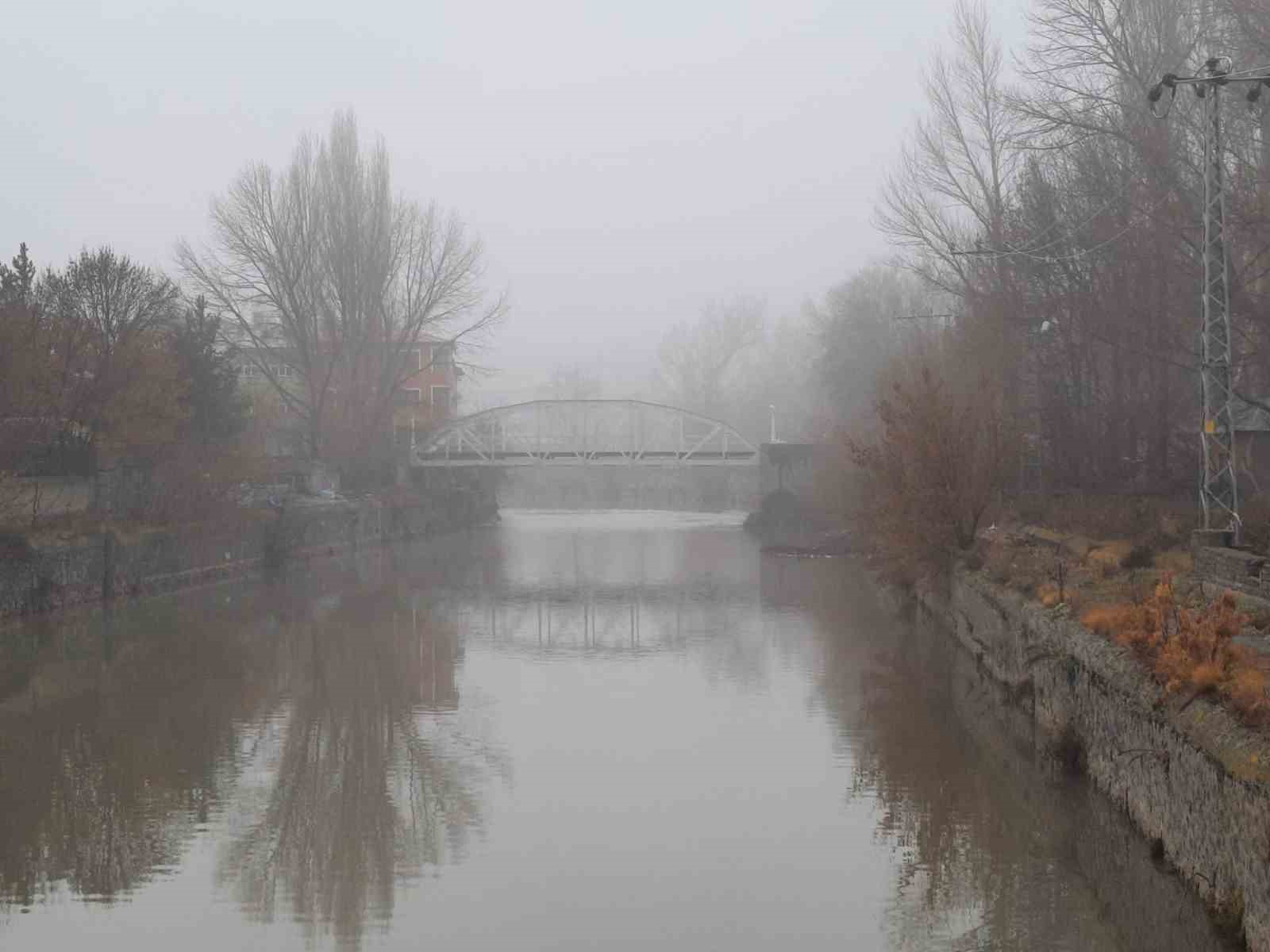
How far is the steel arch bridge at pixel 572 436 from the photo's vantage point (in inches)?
2630

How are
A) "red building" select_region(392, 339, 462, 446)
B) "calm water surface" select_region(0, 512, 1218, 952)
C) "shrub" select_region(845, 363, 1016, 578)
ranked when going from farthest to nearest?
"red building" select_region(392, 339, 462, 446) < "shrub" select_region(845, 363, 1016, 578) < "calm water surface" select_region(0, 512, 1218, 952)

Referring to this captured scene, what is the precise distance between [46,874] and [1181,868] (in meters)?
8.01

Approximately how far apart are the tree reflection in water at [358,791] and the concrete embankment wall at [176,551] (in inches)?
255

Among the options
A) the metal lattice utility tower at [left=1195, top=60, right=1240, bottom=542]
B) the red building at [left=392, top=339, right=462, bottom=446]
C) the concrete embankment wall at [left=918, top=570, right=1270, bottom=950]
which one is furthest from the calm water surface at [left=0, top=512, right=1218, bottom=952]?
the red building at [left=392, top=339, right=462, bottom=446]

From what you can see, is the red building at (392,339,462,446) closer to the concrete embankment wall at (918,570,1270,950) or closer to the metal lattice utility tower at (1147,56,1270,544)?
the metal lattice utility tower at (1147,56,1270,544)

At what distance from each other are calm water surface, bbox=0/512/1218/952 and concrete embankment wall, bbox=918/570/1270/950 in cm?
33

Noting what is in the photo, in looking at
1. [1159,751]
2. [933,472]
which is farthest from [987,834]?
[933,472]

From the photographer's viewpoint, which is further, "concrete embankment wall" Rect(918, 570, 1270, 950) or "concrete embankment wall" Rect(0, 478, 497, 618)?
"concrete embankment wall" Rect(0, 478, 497, 618)

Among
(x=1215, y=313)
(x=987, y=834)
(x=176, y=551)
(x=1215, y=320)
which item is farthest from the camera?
(x=176, y=551)

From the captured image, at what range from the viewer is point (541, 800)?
13555mm

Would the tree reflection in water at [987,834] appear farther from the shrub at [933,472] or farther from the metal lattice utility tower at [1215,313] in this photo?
the shrub at [933,472]

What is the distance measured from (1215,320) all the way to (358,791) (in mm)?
10190

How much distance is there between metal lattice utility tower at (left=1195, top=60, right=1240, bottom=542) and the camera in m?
15.5

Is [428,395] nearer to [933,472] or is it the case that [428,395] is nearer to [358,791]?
[933,472]
